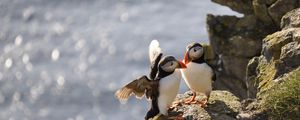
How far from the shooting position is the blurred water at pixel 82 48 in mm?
41875

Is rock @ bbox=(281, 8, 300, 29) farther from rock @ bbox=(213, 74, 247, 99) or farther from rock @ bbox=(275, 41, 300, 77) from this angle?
rock @ bbox=(213, 74, 247, 99)

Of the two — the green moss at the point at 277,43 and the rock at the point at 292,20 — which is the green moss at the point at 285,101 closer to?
the green moss at the point at 277,43

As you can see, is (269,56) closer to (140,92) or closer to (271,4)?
(140,92)

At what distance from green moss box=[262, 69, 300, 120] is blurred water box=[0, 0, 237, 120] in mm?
26040

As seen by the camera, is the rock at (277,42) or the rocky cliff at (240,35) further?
the rocky cliff at (240,35)

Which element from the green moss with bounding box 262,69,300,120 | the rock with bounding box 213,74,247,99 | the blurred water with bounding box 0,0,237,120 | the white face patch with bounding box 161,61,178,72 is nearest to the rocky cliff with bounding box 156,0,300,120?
the green moss with bounding box 262,69,300,120

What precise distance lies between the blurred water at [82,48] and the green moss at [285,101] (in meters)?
26.0

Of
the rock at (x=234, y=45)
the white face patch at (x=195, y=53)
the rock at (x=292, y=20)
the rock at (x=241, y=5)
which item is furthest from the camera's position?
the rock at (x=241, y=5)

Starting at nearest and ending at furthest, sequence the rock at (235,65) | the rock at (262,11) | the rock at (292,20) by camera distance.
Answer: the rock at (292,20) → the rock at (262,11) → the rock at (235,65)

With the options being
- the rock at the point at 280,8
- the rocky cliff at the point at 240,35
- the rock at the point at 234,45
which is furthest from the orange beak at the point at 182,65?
the rock at the point at 234,45

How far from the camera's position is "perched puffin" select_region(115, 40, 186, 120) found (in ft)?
47.6

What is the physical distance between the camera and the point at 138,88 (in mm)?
14656

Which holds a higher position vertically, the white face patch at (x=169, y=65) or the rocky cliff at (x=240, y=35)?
the rocky cliff at (x=240, y=35)

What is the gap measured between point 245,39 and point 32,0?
2920 centimetres
